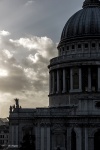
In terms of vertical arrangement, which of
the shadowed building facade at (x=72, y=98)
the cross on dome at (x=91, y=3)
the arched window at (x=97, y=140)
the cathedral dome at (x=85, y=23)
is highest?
the cross on dome at (x=91, y=3)

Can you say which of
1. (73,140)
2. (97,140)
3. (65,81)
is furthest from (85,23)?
(97,140)

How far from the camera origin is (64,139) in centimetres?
8750

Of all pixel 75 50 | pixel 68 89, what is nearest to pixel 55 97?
pixel 68 89

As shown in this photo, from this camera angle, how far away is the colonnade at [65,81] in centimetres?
9394

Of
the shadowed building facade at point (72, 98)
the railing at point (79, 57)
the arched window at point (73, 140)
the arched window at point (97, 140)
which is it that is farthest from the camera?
the railing at point (79, 57)

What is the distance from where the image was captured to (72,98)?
94.1m

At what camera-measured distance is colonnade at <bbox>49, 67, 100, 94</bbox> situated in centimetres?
9394

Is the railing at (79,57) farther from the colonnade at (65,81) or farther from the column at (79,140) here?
the column at (79,140)

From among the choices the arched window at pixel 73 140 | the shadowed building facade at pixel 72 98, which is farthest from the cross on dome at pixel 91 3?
the arched window at pixel 73 140

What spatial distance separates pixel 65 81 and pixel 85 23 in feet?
40.9

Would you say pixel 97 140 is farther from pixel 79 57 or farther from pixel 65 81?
pixel 79 57

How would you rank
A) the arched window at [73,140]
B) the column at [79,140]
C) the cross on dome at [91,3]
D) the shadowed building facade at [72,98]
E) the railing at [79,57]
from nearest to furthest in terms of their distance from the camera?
the column at [79,140], the shadowed building facade at [72,98], the arched window at [73,140], the railing at [79,57], the cross on dome at [91,3]

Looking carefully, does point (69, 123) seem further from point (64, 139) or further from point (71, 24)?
point (71, 24)

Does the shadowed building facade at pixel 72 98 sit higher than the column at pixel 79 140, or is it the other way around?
the shadowed building facade at pixel 72 98
